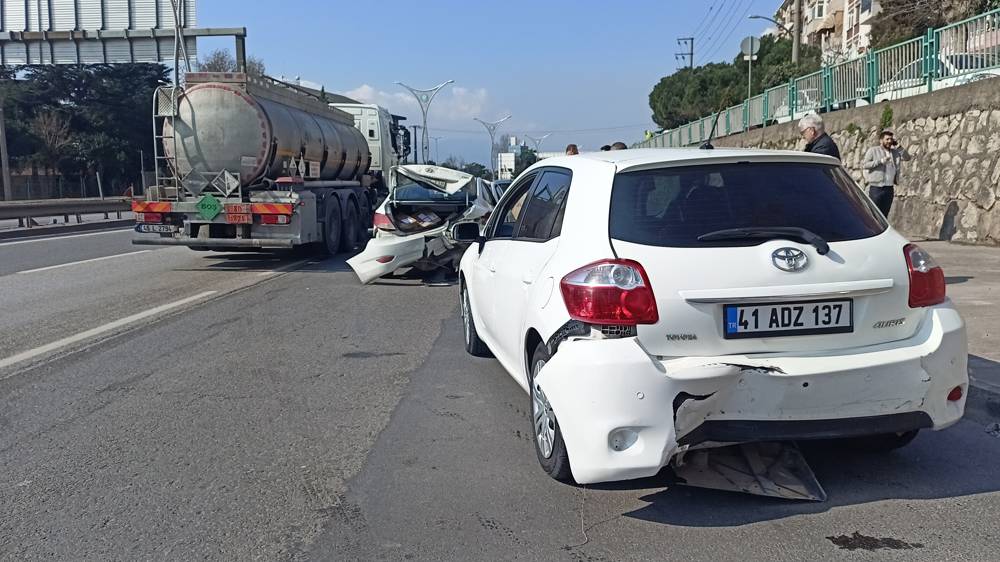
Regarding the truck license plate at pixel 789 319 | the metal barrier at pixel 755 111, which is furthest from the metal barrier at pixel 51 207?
the truck license plate at pixel 789 319

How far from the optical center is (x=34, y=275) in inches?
510

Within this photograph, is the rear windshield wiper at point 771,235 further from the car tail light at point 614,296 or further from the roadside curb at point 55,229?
the roadside curb at point 55,229

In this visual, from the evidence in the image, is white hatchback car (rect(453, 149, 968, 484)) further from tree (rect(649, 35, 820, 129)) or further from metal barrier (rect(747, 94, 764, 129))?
tree (rect(649, 35, 820, 129))

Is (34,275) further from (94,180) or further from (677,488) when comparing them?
(94,180)

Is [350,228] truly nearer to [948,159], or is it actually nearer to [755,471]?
[948,159]

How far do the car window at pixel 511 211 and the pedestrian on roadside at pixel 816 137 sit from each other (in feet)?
12.5

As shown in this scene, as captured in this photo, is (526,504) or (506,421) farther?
(506,421)

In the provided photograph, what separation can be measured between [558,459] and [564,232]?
1.11 meters

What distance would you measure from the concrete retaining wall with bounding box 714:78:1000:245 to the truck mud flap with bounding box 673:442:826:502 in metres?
9.93

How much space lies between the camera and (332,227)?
1600 cm

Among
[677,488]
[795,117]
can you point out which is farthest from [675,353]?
[795,117]

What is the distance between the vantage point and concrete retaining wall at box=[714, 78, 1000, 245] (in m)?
12.4

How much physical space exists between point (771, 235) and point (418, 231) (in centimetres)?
860

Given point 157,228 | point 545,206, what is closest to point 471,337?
point 545,206
